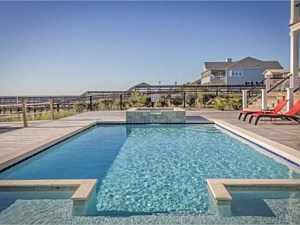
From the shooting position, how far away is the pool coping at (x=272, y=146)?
200 inches

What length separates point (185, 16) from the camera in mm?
13961

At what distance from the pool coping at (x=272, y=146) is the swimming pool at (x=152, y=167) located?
13 centimetres

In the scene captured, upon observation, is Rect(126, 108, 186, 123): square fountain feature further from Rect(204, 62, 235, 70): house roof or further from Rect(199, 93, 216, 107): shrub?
Rect(204, 62, 235, 70): house roof

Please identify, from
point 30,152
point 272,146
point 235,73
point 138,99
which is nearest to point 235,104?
point 138,99

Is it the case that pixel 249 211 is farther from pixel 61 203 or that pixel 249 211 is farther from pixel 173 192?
pixel 61 203

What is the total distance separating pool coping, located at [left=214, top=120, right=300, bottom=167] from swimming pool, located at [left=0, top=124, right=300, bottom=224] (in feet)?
0.44

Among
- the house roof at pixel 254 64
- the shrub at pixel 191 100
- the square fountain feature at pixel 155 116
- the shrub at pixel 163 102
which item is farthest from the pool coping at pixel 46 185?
the house roof at pixel 254 64

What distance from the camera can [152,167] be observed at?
5.48 metres

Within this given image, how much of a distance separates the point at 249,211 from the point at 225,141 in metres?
4.65

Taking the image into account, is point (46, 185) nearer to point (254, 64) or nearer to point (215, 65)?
point (254, 64)

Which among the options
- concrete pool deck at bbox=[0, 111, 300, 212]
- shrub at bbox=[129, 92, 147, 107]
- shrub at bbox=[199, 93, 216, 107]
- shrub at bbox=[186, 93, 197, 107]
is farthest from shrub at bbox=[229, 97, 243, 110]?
concrete pool deck at bbox=[0, 111, 300, 212]

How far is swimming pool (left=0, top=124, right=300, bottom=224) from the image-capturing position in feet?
12.4

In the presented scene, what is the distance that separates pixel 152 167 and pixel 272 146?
7.91ft

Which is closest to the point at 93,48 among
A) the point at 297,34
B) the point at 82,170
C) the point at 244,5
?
the point at 244,5
